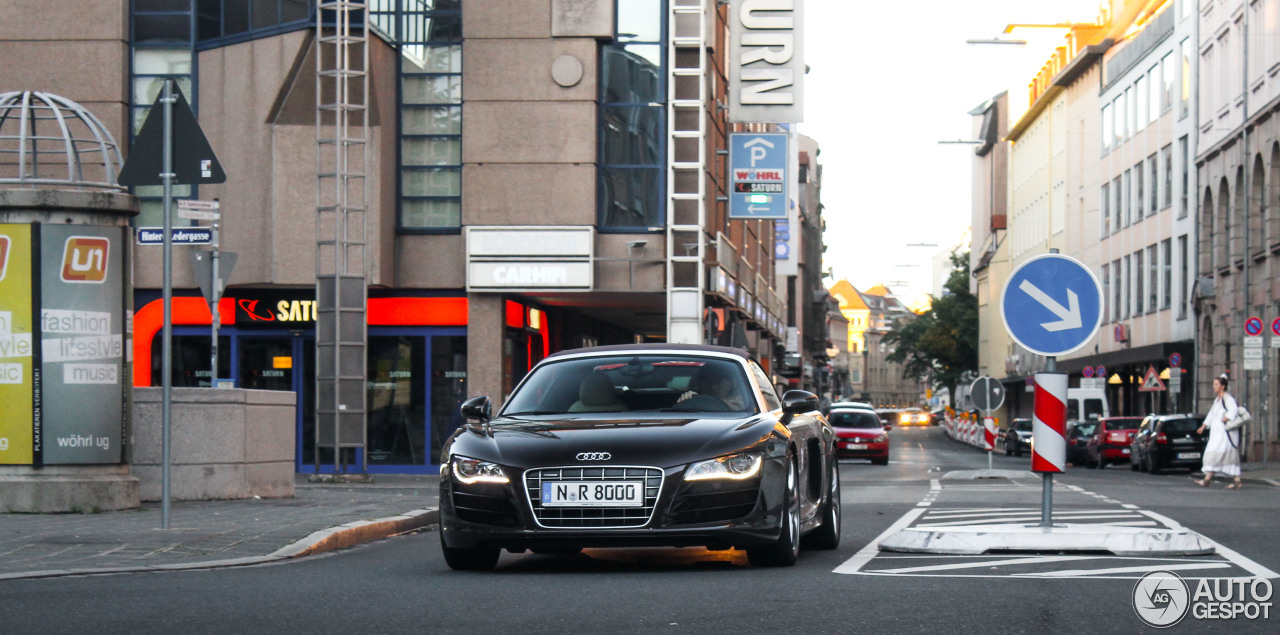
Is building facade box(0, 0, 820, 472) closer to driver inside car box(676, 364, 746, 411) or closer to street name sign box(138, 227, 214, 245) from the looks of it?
street name sign box(138, 227, 214, 245)

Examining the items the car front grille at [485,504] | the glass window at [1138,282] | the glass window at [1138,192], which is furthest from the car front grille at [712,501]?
the glass window at [1138,192]

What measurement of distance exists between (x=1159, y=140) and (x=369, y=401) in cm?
3723

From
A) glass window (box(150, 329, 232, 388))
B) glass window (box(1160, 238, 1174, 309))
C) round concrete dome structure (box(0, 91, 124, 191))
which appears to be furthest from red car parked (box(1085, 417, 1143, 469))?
round concrete dome structure (box(0, 91, 124, 191))

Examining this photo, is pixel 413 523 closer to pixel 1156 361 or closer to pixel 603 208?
pixel 603 208

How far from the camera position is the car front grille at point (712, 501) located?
10062 mm

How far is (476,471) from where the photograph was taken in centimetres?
1030

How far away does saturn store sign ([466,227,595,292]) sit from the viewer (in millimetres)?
30094

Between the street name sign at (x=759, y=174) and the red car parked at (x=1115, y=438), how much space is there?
1481cm

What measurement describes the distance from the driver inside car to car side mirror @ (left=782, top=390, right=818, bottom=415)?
0.27m

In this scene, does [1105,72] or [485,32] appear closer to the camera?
[485,32]

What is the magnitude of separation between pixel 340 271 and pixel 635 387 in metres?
16.2

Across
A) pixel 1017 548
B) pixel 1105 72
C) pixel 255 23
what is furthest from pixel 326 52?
pixel 1105 72

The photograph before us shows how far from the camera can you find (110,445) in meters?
15.8

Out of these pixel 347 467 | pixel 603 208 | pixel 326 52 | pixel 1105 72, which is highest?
pixel 1105 72
